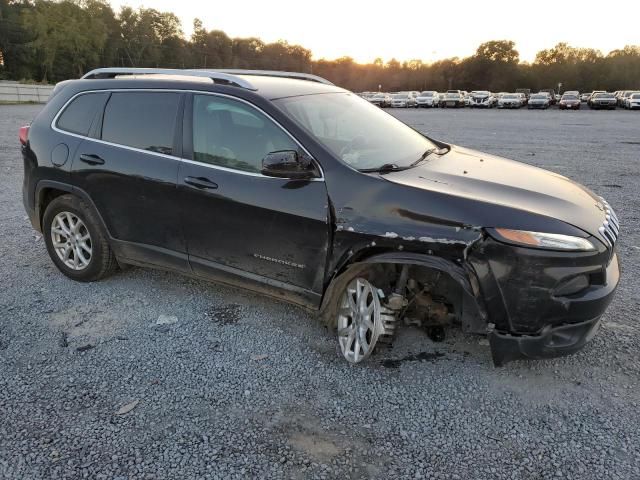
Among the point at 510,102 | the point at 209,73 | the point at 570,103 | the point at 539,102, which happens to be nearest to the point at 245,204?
the point at 209,73

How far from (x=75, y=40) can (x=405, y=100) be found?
1983 inches

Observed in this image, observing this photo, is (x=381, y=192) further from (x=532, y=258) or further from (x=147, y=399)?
(x=147, y=399)

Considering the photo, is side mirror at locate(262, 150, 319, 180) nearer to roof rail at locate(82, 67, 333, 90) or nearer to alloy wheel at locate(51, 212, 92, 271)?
roof rail at locate(82, 67, 333, 90)

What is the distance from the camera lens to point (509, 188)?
3.31 meters

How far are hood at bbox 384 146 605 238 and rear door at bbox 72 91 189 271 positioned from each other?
1.72 m

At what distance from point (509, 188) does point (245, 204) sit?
5.72ft

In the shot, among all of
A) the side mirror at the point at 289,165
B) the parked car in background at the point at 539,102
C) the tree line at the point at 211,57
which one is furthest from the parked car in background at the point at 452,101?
the side mirror at the point at 289,165

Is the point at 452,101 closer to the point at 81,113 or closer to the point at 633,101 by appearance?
the point at 633,101

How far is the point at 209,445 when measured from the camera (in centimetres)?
270

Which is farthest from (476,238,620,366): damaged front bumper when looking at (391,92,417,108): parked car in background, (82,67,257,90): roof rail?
(391,92,417,108): parked car in background

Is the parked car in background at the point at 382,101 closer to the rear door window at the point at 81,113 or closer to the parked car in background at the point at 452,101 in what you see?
the parked car in background at the point at 452,101

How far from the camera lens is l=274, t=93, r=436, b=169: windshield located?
3555 mm

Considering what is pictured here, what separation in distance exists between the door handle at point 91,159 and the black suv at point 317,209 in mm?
19

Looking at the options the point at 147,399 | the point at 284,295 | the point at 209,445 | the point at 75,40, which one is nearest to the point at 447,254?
the point at 284,295
